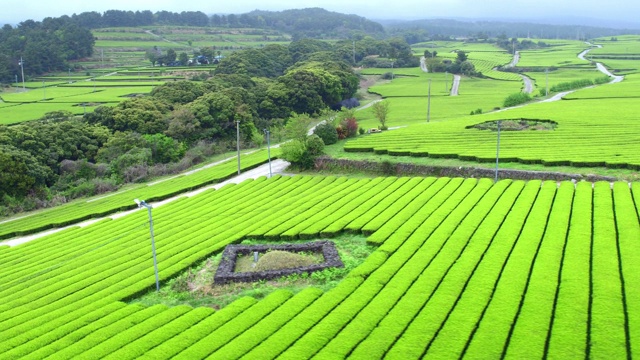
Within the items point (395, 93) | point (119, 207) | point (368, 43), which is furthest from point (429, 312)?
point (368, 43)

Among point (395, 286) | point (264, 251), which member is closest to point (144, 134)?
point (264, 251)

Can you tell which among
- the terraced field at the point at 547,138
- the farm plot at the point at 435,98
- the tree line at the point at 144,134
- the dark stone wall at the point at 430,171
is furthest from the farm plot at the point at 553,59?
the dark stone wall at the point at 430,171

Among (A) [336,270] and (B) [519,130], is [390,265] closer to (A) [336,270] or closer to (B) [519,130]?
(A) [336,270]

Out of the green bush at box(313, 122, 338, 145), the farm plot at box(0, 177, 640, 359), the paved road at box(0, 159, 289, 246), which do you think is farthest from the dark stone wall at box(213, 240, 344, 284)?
the green bush at box(313, 122, 338, 145)

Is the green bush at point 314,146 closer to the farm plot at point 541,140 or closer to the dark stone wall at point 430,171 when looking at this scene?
the dark stone wall at point 430,171

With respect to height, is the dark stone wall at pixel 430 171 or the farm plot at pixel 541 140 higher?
the farm plot at pixel 541 140

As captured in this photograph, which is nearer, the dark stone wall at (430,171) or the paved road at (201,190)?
the dark stone wall at (430,171)

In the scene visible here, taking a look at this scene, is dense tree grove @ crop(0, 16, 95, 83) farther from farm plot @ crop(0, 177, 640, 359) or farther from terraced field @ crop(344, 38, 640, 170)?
farm plot @ crop(0, 177, 640, 359)

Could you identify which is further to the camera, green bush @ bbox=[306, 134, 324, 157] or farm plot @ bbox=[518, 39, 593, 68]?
farm plot @ bbox=[518, 39, 593, 68]

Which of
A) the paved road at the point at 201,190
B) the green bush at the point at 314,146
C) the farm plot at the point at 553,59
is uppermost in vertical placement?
the farm plot at the point at 553,59
